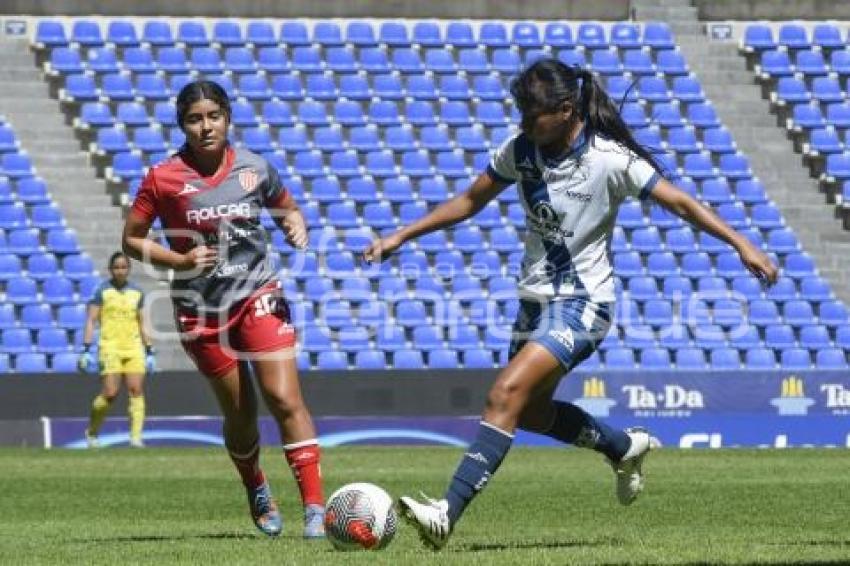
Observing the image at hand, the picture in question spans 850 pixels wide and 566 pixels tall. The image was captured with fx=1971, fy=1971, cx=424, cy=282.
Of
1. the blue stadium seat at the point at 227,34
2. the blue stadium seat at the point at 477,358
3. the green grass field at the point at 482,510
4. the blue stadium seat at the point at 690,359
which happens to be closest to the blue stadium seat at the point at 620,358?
the blue stadium seat at the point at 690,359

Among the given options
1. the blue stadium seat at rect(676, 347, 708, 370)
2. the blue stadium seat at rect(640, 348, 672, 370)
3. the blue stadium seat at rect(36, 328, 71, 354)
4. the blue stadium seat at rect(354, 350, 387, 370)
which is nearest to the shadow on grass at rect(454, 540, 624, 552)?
the blue stadium seat at rect(354, 350, 387, 370)

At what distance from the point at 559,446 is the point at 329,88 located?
362 inches

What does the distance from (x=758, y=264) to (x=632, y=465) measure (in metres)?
2.21

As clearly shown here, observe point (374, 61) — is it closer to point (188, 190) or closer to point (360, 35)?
point (360, 35)

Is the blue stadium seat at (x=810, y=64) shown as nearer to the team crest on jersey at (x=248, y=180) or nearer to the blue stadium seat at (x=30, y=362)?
the blue stadium seat at (x=30, y=362)

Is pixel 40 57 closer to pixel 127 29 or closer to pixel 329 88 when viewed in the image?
pixel 127 29

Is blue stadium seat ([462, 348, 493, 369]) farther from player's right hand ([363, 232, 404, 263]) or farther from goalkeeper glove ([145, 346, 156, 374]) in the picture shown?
player's right hand ([363, 232, 404, 263])

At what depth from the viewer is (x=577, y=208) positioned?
30.5 feet

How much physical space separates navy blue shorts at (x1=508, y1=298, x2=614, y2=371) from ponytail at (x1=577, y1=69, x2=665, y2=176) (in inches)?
29.0

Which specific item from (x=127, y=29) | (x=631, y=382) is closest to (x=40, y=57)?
(x=127, y=29)

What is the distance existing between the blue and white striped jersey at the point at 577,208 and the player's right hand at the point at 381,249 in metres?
0.65

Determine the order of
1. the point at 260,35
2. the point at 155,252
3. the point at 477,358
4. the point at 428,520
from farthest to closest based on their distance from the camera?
the point at 260,35 → the point at 477,358 → the point at 155,252 → the point at 428,520

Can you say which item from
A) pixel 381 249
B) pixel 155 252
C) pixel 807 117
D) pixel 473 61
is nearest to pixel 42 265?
pixel 473 61

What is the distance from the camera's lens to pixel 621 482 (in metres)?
10.4
